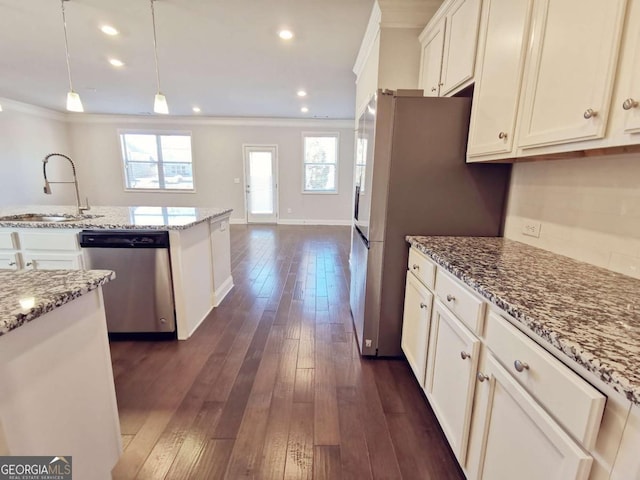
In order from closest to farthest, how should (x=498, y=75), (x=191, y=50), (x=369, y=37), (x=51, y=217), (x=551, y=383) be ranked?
(x=551, y=383) < (x=498, y=75) < (x=51, y=217) < (x=369, y=37) < (x=191, y=50)

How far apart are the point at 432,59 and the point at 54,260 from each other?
10.8 feet

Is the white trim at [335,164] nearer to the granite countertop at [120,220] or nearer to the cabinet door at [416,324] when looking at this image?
the granite countertop at [120,220]

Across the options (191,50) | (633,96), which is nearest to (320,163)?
(191,50)

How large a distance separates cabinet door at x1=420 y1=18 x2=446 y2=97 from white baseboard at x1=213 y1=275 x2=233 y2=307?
2664 mm

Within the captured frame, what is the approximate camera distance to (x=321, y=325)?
2.61 meters

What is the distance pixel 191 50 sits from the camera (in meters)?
3.47

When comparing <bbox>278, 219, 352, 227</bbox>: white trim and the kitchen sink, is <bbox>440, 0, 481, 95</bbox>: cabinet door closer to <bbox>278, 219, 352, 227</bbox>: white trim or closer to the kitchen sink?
the kitchen sink

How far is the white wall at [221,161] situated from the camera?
7566 millimetres

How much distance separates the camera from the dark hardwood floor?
1335mm

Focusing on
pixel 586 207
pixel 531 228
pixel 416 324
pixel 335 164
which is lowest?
pixel 416 324

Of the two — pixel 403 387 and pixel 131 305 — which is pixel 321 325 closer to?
pixel 403 387

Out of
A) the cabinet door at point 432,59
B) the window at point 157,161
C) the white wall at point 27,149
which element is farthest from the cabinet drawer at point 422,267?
the white wall at point 27,149

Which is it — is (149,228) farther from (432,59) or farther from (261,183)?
(261,183)

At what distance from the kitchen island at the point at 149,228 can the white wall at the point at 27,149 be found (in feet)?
16.6
